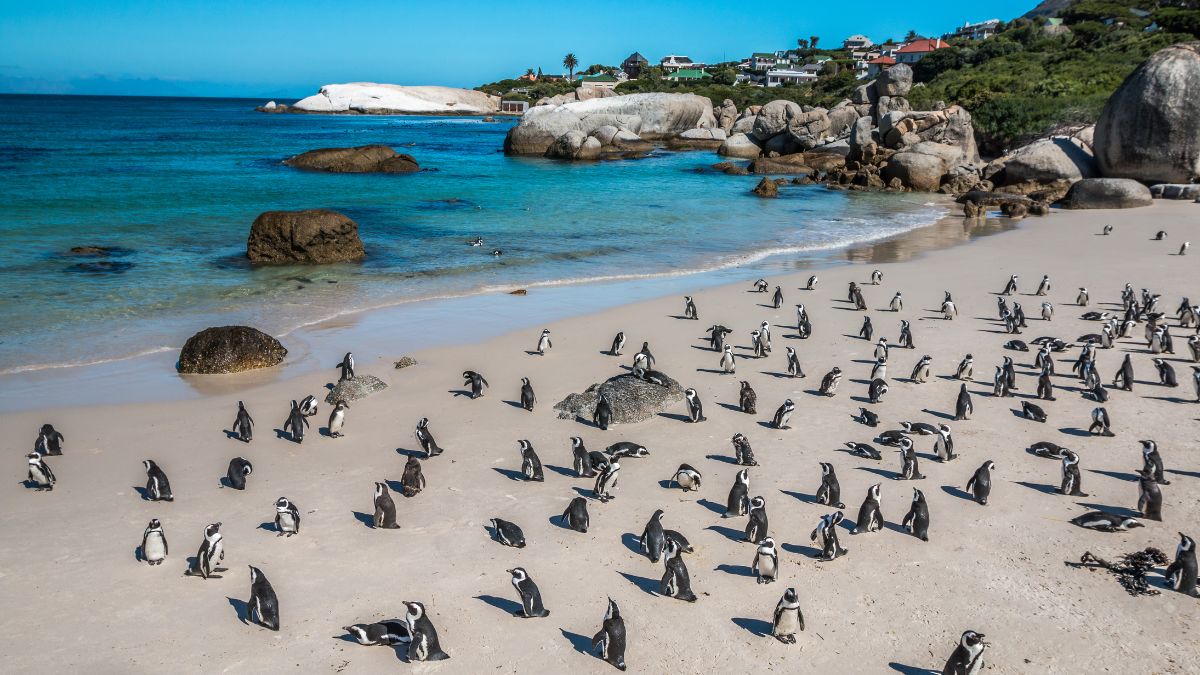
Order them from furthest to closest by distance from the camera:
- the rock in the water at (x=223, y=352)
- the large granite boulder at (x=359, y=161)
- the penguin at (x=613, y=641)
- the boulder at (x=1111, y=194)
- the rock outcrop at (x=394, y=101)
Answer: the rock outcrop at (x=394, y=101) → the large granite boulder at (x=359, y=161) → the boulder at (x=1111, y=194) → the rock in the water at (x=223, y=352) → the penguin at (x=613, y=641)

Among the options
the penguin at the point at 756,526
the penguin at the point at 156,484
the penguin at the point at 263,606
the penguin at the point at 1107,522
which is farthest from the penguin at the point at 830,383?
the penguin at the point at 156,484

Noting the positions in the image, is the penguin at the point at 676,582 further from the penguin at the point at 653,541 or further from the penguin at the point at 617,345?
the penguin at the point at 617,345

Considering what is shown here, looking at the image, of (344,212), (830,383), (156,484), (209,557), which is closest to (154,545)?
(209,557)

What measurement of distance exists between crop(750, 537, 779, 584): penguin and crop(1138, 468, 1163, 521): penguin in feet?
14.2

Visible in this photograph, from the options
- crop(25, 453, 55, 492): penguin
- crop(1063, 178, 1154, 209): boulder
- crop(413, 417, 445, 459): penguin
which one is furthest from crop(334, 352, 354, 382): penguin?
crop(1063, 178, 1154, 209): boulder

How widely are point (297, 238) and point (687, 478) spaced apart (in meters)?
18.7

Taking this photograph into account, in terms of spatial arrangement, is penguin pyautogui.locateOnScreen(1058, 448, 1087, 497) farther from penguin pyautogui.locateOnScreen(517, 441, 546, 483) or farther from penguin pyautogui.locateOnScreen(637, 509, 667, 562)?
penguin pyautogui.locateOnScreen(517, 441, 546, 483)

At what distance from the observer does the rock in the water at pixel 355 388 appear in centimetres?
1302

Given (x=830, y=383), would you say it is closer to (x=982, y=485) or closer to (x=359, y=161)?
(x=982, y=485)

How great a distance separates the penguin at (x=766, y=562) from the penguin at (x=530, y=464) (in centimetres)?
311

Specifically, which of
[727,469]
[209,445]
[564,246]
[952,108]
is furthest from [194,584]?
[952,108]

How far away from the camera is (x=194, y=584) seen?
26.9 feet

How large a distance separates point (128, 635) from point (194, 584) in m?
0.86

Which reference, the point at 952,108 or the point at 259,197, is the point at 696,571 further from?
the point at 952,108
